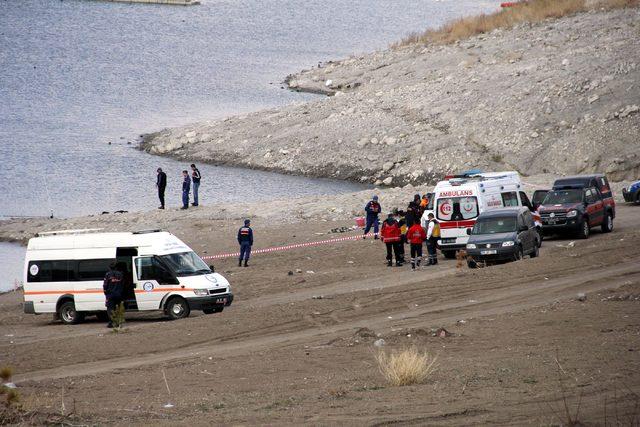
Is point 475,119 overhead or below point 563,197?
overhead

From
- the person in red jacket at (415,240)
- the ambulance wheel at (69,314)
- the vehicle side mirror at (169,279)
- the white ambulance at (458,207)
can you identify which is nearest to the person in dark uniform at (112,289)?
the vehicle side mirror at (169,279)

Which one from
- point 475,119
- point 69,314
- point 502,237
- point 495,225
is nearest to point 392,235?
point 495,225

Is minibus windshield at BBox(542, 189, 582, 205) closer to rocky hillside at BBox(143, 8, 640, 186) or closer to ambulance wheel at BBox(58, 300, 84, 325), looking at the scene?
rocky hillside at BBox(143, 8, 640, 186)

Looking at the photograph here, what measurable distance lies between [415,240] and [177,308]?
736 centimetres

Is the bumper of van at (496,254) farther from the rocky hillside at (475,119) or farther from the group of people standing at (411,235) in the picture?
A: the rocky hillside at (475,119)

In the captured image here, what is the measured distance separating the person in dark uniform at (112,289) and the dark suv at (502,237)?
32.2 ft

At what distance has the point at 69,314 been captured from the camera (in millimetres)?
26062

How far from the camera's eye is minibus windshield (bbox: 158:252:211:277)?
83.3ft

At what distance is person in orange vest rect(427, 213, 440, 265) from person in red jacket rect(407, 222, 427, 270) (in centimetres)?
42

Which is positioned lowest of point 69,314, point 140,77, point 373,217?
point 69,314

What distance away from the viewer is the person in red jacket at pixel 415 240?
95.8ft

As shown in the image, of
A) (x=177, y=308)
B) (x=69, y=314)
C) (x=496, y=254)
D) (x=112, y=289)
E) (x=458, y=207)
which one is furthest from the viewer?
(x=458, y=207)

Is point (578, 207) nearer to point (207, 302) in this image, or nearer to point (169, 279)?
point (207, 302)

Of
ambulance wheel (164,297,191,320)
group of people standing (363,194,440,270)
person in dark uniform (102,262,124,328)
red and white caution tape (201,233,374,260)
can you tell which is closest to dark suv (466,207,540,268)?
group of people standing (363,194,440,270)
